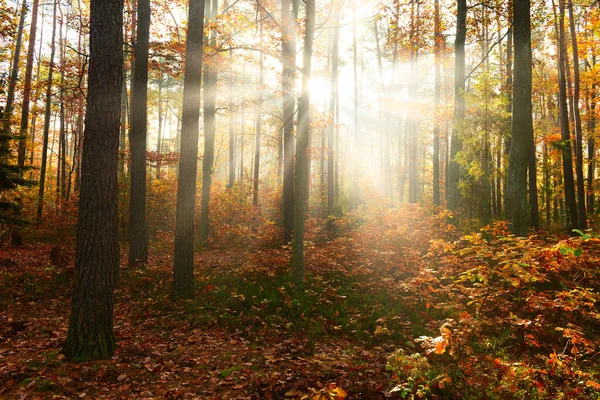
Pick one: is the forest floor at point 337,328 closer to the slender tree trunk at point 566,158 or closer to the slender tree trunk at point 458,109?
the slender tree trunk at point 458,109

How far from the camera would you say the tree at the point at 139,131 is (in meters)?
9.75

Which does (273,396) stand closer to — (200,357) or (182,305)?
(200,357)

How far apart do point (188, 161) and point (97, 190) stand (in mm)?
3092

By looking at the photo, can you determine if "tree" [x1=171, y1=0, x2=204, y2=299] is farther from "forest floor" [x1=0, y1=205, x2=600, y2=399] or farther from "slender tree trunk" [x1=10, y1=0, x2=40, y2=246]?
"slender tree trunk" [x1=10, y1=0, x2=40, y2=246]

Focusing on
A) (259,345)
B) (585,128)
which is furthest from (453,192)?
(585,128)

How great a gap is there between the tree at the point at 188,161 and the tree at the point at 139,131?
262 cm

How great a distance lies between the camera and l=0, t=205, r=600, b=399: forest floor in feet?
13.7

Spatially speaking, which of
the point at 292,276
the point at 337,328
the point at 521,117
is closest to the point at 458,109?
the point at 521,117

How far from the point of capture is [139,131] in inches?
393

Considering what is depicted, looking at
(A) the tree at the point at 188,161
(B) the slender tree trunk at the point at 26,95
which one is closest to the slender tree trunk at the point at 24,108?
(B) the slender tree trunk at the point at 26,95

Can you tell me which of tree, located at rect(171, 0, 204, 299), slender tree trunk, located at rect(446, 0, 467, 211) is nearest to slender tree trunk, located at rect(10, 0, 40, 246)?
tree, located at rect(171, 0, 204, 299)

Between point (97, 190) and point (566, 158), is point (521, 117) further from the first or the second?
point (97, 190)

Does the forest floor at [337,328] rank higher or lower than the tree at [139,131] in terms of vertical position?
lower

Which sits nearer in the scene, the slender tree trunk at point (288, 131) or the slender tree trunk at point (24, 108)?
the slender tree trunk at point (288, 131)
